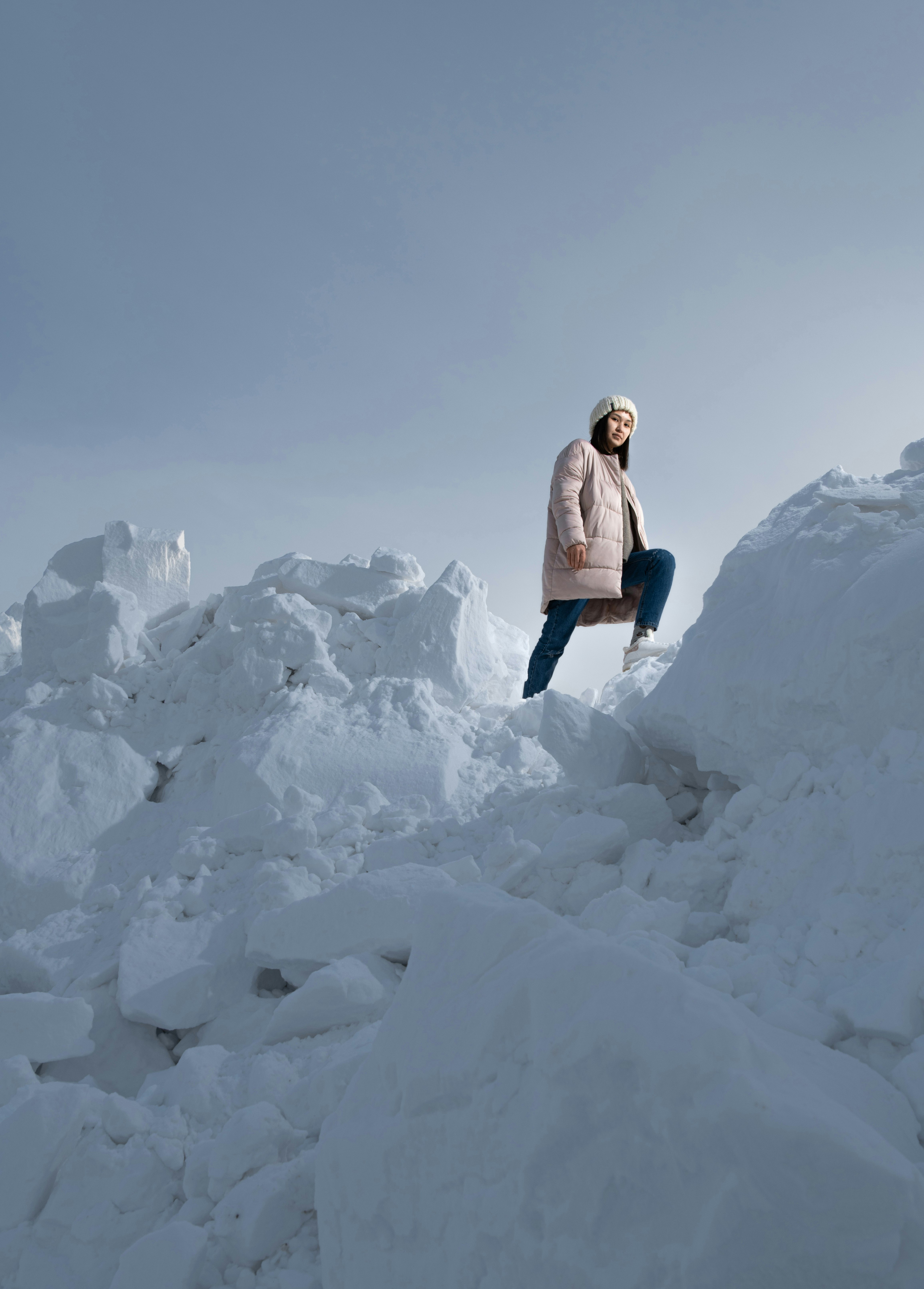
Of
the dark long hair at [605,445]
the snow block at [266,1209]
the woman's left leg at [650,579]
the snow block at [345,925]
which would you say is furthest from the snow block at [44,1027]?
the dark long hair at [605,445]

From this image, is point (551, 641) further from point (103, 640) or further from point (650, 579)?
point (103, 640)

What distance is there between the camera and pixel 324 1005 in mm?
2039

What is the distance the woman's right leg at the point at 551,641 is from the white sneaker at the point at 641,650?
2.08ft

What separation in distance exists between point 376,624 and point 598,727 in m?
2.27

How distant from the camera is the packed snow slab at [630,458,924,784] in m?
2.05

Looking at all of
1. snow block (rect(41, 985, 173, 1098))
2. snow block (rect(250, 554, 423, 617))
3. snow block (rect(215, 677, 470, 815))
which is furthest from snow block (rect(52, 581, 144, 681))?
snow block (rect(41, 985, 173, 1098))

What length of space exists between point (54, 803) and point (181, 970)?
1.85 metres

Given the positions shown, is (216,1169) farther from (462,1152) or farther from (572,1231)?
(572,1231)

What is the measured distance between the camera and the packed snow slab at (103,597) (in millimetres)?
4637

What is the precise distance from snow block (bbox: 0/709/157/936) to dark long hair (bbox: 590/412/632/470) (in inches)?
129

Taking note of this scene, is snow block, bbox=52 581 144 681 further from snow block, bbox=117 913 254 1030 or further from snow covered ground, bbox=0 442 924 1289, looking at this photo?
snow block, bbox=117 913 254 1030

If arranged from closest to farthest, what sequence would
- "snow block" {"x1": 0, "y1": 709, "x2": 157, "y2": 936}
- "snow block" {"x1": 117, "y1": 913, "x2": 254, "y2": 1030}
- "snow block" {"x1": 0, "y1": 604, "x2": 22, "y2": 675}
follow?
"snow block" {"x1": 117, "y1": 913, "x2": 254, "y2": 1030} → "snow block" {"x1": 0, "y1": 709, "x2": 157, "y2": 936} → "snow block" {"x1": 0, "y1": 604, "x2": 22, "y2": 675}

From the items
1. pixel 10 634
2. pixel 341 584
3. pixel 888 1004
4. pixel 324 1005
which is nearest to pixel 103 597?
pixel 341 584

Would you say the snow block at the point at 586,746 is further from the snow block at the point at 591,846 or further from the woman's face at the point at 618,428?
the woman's face at the point at 618,428
